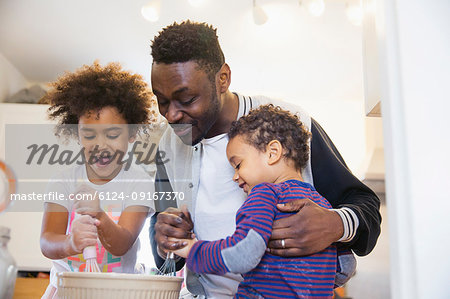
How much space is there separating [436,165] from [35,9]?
100 centimetres

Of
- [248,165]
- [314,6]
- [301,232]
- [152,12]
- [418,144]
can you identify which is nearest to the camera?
[418,144]

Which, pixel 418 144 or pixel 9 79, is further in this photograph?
pixel 9 79

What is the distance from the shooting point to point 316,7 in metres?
1.13

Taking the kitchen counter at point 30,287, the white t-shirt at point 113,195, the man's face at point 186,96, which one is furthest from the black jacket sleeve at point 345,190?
the kitchen counter at point 30,287

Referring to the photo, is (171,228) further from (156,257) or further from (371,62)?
(371,62)

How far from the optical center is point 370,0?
665mm

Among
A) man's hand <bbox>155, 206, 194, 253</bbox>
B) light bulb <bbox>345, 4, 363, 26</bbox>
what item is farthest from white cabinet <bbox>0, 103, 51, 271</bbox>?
light bulb <bbox>345, 4, 363, 26</bbox>

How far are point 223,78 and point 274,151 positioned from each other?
19cm

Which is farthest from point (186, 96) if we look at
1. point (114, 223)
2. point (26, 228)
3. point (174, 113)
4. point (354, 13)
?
point (354, 13)

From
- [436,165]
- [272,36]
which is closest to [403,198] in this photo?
[436,165]

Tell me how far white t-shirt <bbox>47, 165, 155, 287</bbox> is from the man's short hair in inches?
9.0

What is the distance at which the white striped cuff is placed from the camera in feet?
2.16

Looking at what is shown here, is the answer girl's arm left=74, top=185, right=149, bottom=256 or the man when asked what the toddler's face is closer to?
the man

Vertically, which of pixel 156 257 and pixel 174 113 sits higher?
pixel 174 113
